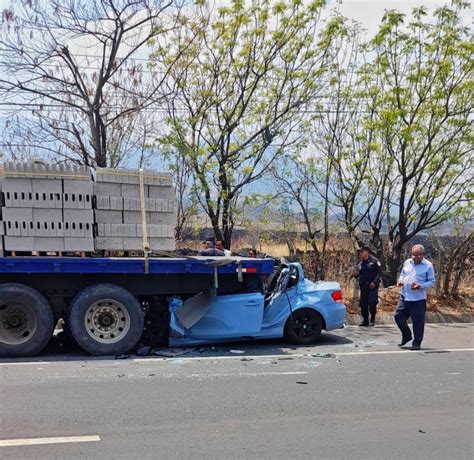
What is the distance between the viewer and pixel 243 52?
528 inches

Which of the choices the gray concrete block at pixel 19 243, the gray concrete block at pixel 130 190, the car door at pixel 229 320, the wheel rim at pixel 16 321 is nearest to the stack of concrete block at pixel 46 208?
the gray concrete block at pixel 19 243

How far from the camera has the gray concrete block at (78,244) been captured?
27.3ft

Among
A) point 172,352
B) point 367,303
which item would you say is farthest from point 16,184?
point 367,303

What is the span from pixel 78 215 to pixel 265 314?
3.34m

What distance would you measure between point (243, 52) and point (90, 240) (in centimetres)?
694

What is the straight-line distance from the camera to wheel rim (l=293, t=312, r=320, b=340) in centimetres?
955

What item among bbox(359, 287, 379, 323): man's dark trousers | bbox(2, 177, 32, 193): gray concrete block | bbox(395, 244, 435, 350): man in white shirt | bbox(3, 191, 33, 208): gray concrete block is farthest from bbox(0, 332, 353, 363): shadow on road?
bbox(2, 177, 32, 193): gray concrete block

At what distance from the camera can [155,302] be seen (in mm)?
9203

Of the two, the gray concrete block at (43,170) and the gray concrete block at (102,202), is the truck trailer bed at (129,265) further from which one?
the gray concrete block at (43,170)

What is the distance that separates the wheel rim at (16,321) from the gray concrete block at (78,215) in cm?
137

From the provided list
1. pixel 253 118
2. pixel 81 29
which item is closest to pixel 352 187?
pixel 253 118

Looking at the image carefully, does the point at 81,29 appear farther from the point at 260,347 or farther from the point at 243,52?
the point at 260,347

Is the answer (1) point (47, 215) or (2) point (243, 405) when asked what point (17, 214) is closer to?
(1) point (47, 215)

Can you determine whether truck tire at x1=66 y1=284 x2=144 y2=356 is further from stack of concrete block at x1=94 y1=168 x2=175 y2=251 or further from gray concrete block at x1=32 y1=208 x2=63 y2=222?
gray concrete block at x1=32 y1=208 x2=63 y2=222
